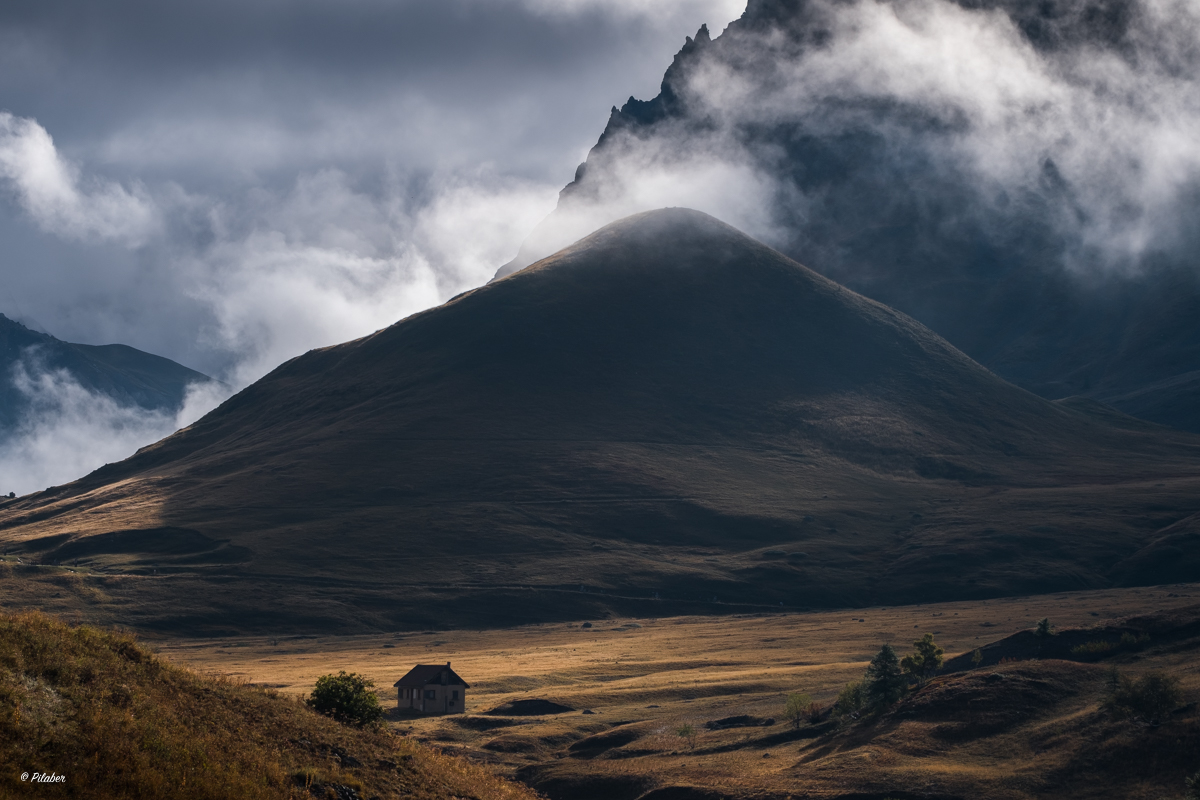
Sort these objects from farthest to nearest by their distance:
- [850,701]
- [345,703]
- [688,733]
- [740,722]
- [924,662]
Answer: [740,722] → [924,662] → [688,733] → [850,701] → [345,703]

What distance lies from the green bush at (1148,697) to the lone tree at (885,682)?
59.7 feet

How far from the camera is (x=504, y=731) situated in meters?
101

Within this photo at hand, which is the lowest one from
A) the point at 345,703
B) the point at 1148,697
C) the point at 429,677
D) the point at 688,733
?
the point at 688,733

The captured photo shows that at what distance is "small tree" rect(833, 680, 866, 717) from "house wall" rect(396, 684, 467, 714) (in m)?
38.9

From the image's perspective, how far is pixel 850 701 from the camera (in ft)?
301

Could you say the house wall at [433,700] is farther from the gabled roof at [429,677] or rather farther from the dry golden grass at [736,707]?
the dry golden grass at [736,707]

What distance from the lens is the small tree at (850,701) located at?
297ft

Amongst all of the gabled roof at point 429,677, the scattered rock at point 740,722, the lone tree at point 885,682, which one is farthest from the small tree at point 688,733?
the gabled roof at point 429,677

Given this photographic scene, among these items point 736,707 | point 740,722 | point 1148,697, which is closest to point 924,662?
point 740,722

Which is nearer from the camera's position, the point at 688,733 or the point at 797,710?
the point at 797,710

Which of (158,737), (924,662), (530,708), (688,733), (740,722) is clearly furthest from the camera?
(530,708)

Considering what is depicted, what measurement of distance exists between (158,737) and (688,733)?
7504cm

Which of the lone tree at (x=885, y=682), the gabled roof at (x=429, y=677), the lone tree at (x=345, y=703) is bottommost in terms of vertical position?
the lone tree at (x=885, y=682)

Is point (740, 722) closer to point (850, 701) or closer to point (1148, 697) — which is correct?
point (850, 701)
